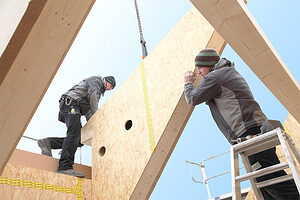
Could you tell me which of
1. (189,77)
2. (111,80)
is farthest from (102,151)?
(189,77)

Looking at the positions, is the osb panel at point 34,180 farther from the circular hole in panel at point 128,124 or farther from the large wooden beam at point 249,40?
the large wooden beam at point 249,40

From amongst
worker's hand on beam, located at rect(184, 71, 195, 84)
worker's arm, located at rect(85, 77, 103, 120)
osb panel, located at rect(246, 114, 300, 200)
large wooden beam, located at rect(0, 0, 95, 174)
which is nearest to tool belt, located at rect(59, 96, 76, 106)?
worker's arm, located at rect(85, 77, 103, 120)

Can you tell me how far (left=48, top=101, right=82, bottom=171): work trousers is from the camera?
127 inches

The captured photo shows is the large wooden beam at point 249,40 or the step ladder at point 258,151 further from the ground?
the large wooden beam at point 249,40

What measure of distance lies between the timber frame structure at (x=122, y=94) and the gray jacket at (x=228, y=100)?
248 mm

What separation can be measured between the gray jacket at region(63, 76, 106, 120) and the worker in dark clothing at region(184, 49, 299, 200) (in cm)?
152

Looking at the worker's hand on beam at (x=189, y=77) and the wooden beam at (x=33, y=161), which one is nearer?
the worker's hand on beam at (x=189, y=77)

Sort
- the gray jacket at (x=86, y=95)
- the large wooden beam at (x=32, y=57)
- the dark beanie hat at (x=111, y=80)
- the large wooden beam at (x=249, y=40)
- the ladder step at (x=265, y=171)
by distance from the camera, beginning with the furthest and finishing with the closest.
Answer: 1. the dark beanie hat at (x=111, y=80)
2. the gray jacket at (x=86, y=95)
3. the ladder step at (x=265, y=171)
4. the large wooden beam at (x=249, y=40)
5. the large wooden beam at (x=32, y=57)

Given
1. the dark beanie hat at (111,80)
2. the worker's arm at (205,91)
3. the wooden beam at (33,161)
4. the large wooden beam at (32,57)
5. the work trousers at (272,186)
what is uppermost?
the dark beanie hat at (111,80)

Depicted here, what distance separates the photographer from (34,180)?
2822 mm

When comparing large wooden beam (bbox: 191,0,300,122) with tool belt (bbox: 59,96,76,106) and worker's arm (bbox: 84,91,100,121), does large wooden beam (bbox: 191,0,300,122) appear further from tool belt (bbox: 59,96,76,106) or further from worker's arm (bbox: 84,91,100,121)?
tool belt (bbox: 59,96,76,106)

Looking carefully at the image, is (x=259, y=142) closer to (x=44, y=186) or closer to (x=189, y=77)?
(x=189, y=77)

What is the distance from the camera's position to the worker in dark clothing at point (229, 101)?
2246 mm

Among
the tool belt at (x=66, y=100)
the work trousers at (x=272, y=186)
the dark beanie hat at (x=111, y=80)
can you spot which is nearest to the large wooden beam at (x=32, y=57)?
the work trousers at (x=272, y=186)
